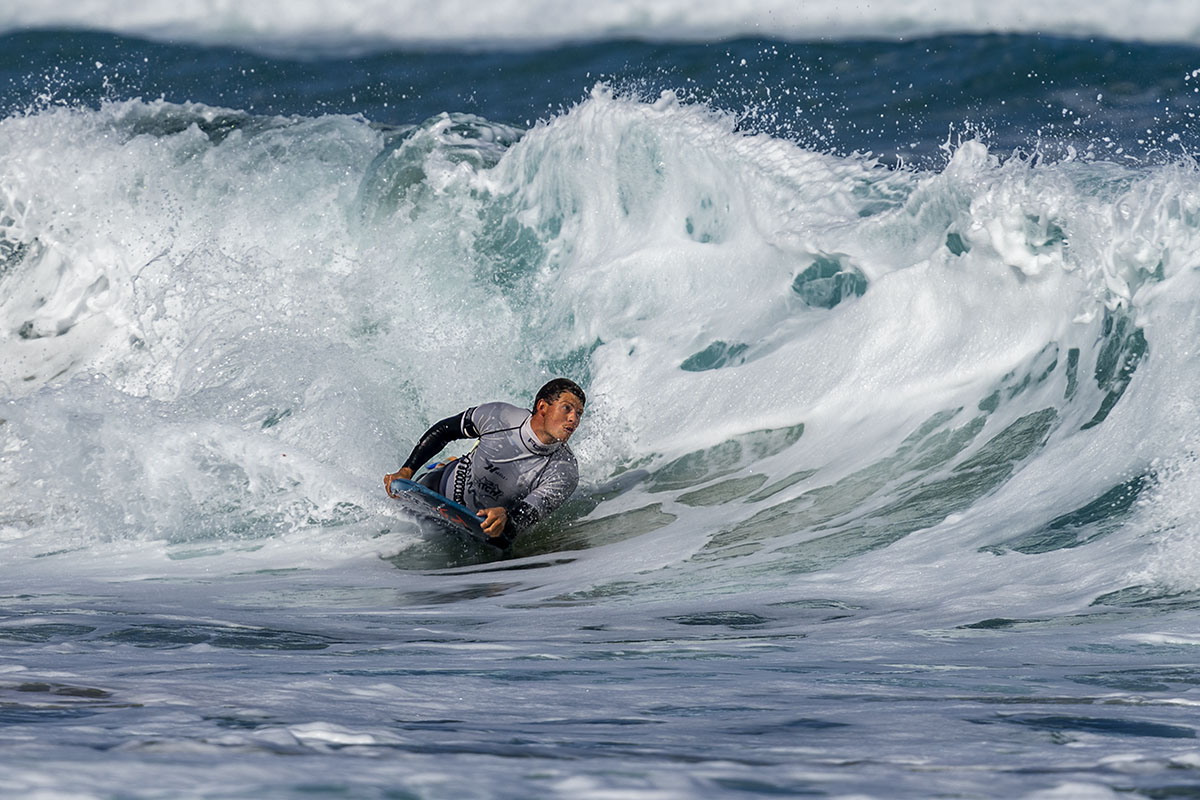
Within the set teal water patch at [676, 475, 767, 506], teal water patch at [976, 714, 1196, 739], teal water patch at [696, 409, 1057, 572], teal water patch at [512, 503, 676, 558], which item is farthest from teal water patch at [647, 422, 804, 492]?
teal water patch at [976, 714, 1196, 739]

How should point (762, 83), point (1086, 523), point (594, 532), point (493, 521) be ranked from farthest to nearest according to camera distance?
point (762, 83) → point (594, 532) → point (493, 521) → point (1086, 523)

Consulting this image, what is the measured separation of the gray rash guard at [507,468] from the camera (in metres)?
7.20

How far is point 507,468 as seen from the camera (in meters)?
7.34

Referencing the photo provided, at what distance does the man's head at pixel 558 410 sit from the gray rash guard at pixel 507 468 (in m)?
0.08

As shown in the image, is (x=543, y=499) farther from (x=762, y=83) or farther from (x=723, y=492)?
(x=762, y=83)

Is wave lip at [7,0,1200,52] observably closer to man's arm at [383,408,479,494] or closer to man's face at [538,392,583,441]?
man's arm at [383,408,479,494]

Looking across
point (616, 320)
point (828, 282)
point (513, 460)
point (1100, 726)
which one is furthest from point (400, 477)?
point (1100, 726)

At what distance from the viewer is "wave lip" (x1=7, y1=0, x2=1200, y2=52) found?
18.8 meters

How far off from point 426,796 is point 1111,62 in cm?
1707

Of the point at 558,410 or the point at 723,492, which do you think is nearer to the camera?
the point at 558,410

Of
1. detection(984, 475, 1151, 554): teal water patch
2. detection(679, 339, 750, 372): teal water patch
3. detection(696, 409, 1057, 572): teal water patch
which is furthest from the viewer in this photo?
detection(679, 339, 750, 372): teal water patch

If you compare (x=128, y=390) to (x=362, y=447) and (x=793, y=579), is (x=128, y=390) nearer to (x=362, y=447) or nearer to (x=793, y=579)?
(x=362, y=447)

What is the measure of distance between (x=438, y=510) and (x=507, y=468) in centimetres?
61

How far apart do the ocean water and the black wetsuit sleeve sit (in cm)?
43
